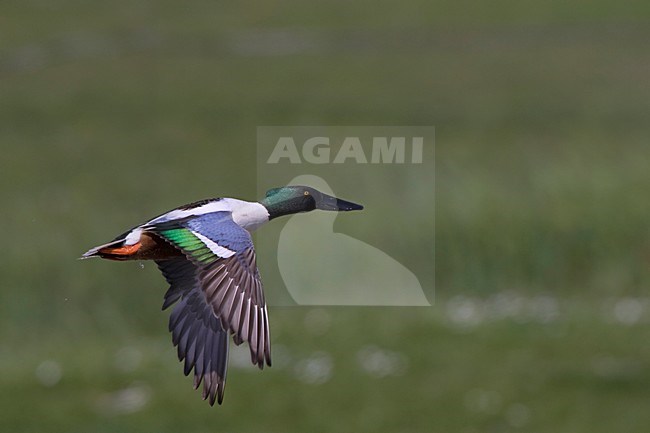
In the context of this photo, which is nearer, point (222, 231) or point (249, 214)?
point (222, 231)

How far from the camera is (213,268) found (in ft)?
24.2

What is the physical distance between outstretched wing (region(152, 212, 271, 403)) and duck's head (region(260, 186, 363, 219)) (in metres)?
0.40

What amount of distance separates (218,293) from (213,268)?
0.12 m

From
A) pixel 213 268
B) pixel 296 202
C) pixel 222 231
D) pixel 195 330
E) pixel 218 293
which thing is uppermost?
pixel 296 202

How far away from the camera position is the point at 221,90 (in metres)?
24.0

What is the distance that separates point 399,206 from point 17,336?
4.51 meters

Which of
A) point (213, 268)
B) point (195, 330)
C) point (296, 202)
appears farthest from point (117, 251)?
point (296, 202)

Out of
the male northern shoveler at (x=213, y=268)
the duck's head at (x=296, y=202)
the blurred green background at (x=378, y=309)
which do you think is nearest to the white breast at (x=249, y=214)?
the male northern shoveler at (x=213, y=268)

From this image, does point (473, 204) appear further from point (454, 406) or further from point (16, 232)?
point (16, 232)

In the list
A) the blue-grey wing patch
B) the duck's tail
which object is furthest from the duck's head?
the duck's tail

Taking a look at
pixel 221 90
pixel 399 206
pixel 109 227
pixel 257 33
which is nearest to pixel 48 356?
pixel 109 227

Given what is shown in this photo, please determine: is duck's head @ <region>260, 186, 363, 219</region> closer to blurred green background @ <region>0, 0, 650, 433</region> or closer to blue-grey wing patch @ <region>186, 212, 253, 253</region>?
blue-grey wing patch @ <region>186, 212, 253, 253</region>

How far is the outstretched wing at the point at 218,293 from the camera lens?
7095 mm

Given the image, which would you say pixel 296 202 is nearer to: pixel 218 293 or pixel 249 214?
pixel 249 214
